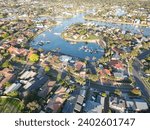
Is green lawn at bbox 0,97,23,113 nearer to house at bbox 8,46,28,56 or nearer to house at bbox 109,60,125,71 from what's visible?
house at bbox 8,46,28,56

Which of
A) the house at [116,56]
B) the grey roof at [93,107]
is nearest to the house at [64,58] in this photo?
the house at [116,56]

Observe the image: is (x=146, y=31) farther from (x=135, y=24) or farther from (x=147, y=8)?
(x=147, y=8)

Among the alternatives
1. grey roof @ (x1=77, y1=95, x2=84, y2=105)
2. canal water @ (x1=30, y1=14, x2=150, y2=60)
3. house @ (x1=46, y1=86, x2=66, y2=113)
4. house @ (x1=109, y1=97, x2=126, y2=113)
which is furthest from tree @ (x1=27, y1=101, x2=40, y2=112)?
canal water @ (x1=30, y1=14, x2=150, y2=60)

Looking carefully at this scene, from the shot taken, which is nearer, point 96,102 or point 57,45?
point 96,102

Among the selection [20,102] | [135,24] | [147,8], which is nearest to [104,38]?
[135,24]

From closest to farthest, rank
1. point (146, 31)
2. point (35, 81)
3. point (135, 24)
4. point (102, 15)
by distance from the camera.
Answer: point (35, 81), point (146, 31), point (135, 24), point (102, 15)
